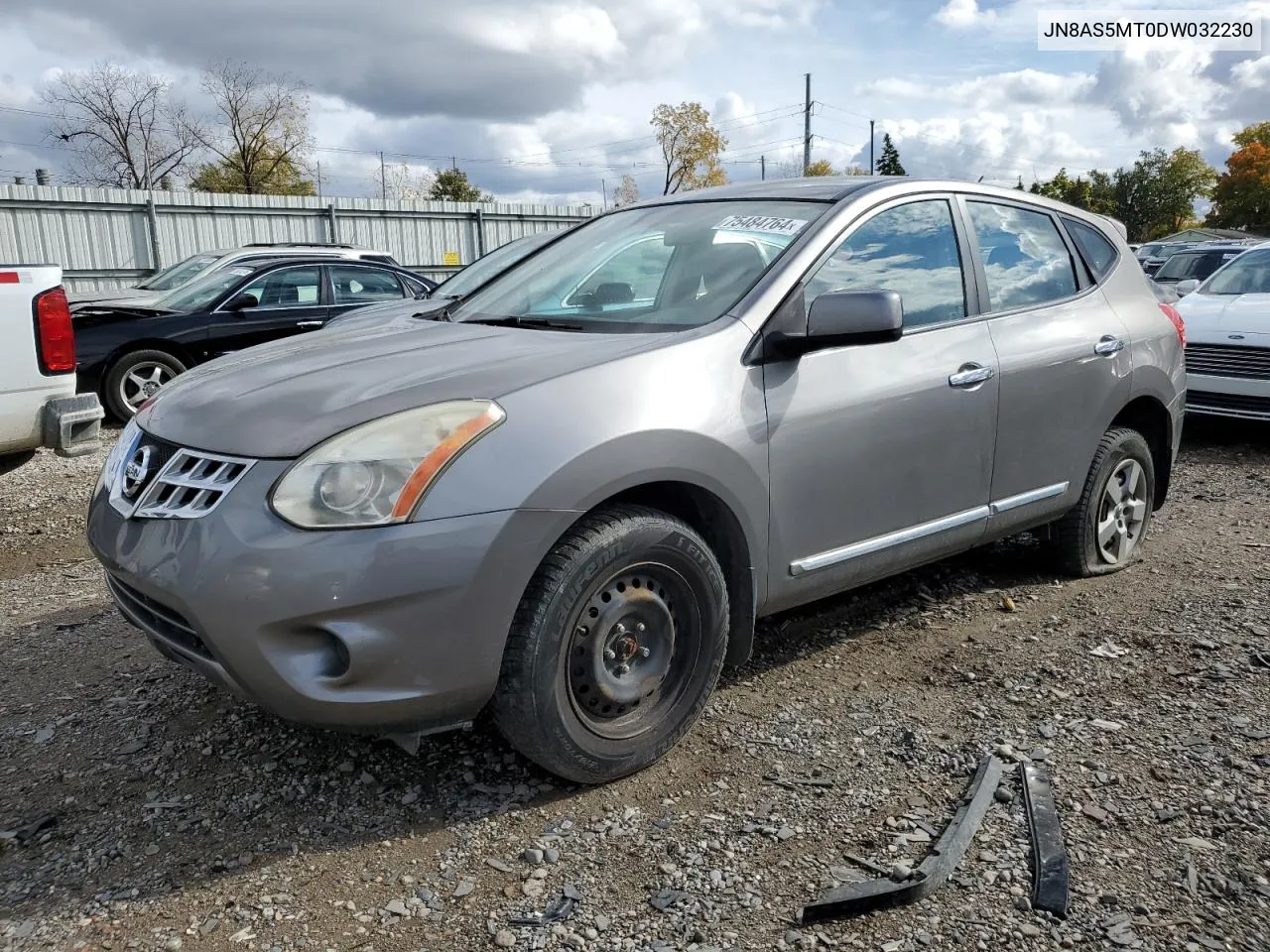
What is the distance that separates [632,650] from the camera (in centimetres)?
277

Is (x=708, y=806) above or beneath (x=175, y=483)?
beneath

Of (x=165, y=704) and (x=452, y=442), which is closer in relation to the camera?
(x=452, y=442)

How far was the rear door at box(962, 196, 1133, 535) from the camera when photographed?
374 centimetres

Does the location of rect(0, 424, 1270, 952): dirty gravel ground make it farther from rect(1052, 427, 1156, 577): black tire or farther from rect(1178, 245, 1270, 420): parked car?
rect(1178, 245, 1270, 420): parked car

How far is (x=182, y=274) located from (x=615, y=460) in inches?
405

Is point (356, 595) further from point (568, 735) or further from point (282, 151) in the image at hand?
point (282, 151)

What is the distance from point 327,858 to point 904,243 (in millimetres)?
2706

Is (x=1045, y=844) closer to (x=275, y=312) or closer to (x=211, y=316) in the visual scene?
(x=211, y=316)

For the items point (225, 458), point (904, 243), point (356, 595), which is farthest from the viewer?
point (904, 243)

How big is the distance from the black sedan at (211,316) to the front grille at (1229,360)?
7404 millimetres

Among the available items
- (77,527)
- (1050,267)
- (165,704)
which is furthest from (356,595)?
(77,527)

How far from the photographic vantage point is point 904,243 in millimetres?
3547

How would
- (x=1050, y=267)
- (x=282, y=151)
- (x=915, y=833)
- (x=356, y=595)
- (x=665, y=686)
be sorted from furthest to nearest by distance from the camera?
1. (x=282, y=151)
2. (x=1050, y=267)
3. (x=665, y=686)
4. (x=915, y=833)
5. (x=356, y=595)

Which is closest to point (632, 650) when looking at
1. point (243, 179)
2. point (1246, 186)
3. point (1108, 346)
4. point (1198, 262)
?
point (1108, 346)
